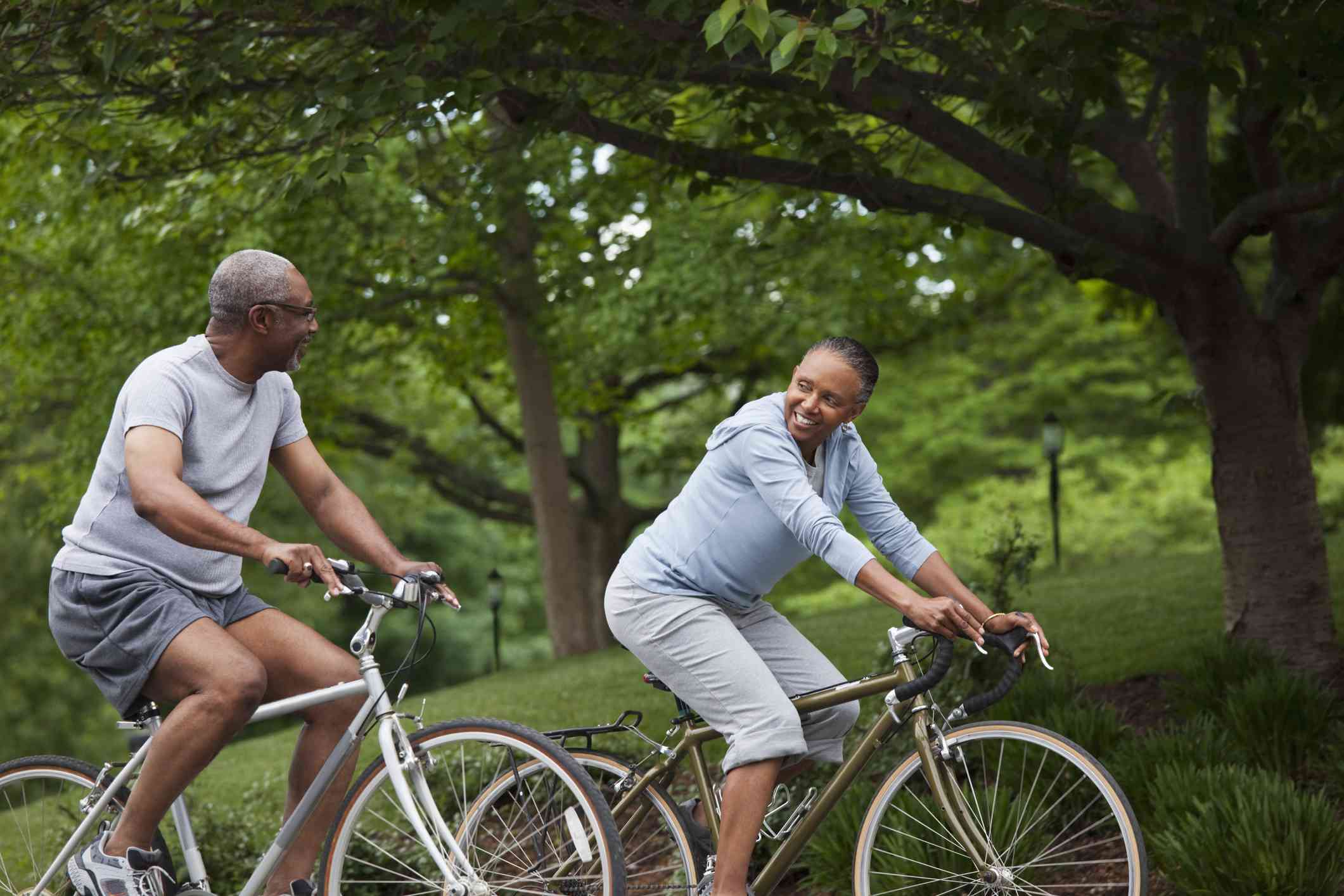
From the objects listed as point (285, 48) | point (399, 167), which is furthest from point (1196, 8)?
point (399, 167)

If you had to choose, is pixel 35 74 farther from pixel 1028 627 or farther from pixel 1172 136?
pixel 1172 136

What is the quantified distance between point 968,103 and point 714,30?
390 cm

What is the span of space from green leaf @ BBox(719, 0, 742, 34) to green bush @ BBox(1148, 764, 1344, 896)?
259 centimetres

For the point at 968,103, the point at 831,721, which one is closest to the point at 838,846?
the point at 831,721

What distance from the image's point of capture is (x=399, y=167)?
13289 millimetres

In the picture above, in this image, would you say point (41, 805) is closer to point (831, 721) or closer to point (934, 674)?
point (831, 721)

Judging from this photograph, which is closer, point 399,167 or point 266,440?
point 266,440

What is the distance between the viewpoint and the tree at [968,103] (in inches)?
210

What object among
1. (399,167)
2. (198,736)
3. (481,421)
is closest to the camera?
(198,736)

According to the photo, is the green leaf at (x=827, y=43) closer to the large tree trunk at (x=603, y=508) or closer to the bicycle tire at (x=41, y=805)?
the bicycle tire at (x=41, y=805)

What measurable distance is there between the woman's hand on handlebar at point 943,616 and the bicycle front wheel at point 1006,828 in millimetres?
305

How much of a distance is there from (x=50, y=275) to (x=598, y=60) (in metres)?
10.8

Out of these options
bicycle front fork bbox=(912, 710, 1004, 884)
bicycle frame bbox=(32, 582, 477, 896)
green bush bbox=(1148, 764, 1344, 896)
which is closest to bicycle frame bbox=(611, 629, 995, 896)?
bicycle front fork bbox=(912, 710, 1004, 884)

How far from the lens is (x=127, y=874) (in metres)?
3.62
